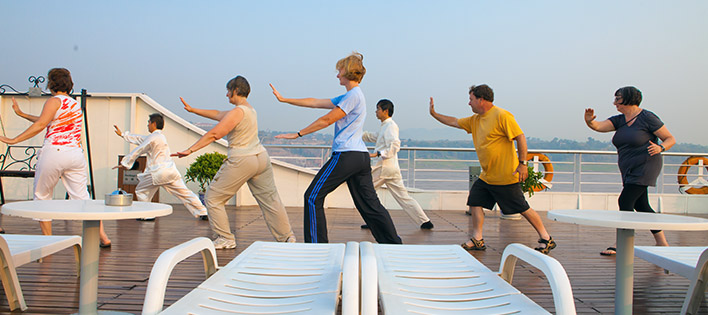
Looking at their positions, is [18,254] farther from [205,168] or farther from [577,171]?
[577,171]

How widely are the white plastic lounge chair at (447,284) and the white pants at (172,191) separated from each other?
5.39 meters

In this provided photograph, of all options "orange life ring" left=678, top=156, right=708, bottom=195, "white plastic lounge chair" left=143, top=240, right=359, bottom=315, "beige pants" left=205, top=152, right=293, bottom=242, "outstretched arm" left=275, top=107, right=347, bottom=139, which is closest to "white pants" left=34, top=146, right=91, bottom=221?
"beige pants" left=205, top=152, right=293, bottom=242

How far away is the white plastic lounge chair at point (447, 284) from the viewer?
1584 mm

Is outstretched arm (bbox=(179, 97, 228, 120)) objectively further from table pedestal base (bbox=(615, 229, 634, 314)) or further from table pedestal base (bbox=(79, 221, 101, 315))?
table pedestal base (bbox=(615, 229, 634, 314))

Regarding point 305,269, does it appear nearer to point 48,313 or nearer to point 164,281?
point 164,281

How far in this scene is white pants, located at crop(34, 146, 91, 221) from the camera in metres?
4.02

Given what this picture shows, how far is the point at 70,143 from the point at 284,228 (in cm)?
189

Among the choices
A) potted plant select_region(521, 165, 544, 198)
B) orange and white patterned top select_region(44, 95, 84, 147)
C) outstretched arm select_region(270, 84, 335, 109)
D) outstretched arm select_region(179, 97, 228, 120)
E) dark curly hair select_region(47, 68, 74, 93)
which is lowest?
potted plant select_region(521, 165, 544, 198)

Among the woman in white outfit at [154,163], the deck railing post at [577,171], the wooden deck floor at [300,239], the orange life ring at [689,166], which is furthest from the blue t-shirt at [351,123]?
the orange life ring at [689,166]

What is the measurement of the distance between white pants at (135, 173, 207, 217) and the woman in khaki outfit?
2421 millimetres

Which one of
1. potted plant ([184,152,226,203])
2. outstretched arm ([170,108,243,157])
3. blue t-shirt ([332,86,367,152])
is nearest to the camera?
blue t-shirt ([332,86,367,152])

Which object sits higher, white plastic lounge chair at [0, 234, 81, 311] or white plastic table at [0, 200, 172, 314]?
white plastic table at [0, 200, 172, 314]

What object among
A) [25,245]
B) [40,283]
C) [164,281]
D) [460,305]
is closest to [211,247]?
[164,281]

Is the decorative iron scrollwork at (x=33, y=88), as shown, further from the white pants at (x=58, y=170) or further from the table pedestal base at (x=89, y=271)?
the table pedestal base at (x=89, y=271)
